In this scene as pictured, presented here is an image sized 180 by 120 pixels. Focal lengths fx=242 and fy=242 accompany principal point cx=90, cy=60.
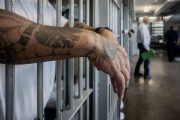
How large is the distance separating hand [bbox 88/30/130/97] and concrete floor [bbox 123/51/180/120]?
8.64 feet

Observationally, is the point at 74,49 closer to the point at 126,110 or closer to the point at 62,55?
the point at 62,55

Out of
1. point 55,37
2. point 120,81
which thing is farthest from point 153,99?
point 55,37

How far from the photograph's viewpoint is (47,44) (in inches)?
22.4

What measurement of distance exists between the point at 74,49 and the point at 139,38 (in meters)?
5.45

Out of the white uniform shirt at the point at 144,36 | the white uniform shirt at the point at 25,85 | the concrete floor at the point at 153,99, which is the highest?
the white uniform shirt at the point at 144,36

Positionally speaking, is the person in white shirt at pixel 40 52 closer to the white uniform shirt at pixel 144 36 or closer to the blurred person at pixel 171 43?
the white uniform shirt at pixel 144 36

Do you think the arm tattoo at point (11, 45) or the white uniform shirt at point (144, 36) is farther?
the white uniform shirt at point (144, 36)

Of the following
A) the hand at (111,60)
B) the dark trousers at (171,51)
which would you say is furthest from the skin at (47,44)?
the dark trousers at (171,51)

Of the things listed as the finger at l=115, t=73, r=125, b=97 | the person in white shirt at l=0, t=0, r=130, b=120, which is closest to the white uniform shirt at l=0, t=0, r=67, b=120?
the person in white shirt at l=0, t=0, r=130, b=120

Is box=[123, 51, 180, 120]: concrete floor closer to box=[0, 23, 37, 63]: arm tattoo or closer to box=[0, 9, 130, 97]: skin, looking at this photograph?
box=[0, 9, 130, 97]: skin

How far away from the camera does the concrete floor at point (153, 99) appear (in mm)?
3338

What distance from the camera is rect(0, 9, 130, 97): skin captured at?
1.74 feet

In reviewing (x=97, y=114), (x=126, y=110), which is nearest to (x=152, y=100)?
(x=126, y=110)

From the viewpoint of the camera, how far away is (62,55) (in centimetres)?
61
